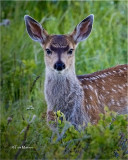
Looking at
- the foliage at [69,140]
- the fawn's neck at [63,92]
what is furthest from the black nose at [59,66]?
the foliage at [69,140]

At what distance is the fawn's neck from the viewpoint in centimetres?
596

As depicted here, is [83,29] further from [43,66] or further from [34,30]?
[43,66]

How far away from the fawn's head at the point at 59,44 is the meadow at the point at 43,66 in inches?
16.9

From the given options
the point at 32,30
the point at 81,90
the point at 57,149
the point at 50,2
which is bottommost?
the point at 57,149

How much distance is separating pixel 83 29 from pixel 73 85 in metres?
0.88

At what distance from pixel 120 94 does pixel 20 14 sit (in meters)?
3.70

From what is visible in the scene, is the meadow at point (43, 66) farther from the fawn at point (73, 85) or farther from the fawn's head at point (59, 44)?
the fawn's head at point (59, 44)

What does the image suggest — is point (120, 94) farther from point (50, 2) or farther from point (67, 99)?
point (50, 2)

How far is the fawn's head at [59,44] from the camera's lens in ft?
19.1

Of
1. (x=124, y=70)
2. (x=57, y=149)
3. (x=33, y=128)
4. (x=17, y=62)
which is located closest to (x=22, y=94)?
(x=17, y=62)

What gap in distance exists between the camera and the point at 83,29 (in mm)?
6504

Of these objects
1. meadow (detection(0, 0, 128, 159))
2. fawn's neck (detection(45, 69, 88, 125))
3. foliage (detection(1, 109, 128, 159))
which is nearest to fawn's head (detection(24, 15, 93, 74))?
fawn's neck (detection(45, 69, 88, 125))

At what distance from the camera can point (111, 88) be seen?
6492 mm

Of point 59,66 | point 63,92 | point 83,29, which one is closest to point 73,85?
point 63,92
